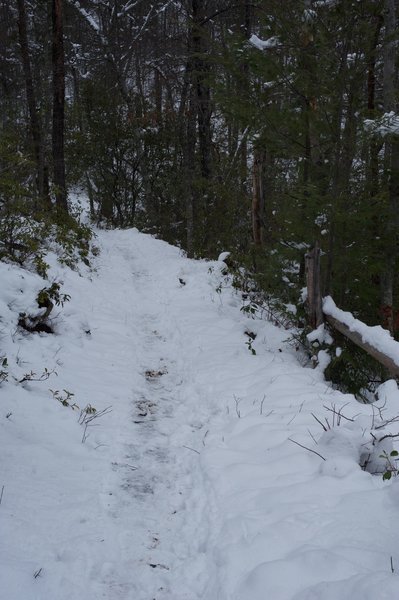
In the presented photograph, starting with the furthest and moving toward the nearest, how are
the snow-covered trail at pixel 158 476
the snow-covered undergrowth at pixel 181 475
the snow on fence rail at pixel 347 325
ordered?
the snow on fence rail at pixel 347 325
the snow-covered trail at pixel 158 476
the snow-covered undergrowth at pixel 181 475

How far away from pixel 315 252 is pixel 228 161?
9870mm

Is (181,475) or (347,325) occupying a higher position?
(347,325)

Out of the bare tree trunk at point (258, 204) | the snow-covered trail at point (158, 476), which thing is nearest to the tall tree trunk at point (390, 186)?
the snow-covered trail at point (158, 476)

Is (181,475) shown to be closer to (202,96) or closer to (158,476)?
(158,476)

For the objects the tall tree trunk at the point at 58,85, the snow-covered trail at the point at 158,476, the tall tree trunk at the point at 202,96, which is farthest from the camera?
the tall tree trunk at the point at 58,85

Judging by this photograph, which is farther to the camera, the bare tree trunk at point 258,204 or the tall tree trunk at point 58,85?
the tall tree trunk at point 58,85

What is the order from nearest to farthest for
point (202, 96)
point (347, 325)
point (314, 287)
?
point (347, 325), point (314, 287), point (202, 96)

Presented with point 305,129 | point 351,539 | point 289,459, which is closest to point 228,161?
point 305,129

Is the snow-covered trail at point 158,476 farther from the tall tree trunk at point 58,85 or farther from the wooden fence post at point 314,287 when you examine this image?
the tall tree trunk at point 58,85

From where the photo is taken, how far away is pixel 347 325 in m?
5.33

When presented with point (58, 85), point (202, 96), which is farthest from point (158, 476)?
point (58, 85)

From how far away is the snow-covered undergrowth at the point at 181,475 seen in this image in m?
2.51

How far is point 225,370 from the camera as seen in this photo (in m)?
6.13

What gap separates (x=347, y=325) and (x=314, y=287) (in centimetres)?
93
